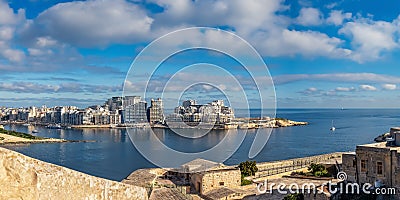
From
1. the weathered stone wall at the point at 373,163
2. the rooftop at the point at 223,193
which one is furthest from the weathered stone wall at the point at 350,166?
the rooftop at the point at 223,193

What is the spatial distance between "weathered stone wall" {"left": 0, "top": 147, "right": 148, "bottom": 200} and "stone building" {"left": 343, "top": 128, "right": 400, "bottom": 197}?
7.49 m

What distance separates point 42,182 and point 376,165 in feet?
26.7

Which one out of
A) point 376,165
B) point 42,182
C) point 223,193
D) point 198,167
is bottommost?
point 223,193

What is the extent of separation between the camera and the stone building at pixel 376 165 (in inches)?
327

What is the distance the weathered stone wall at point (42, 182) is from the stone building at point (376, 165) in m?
7.49

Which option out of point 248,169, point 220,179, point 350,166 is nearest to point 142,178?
point 220,179

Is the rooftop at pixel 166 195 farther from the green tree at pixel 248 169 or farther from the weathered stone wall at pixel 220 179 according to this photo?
the green tree at pixel 248 169

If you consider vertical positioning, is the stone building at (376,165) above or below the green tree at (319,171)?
above

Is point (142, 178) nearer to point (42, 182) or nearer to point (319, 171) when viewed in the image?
point (319, 171)

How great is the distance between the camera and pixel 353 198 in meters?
8.73

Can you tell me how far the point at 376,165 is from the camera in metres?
8.60

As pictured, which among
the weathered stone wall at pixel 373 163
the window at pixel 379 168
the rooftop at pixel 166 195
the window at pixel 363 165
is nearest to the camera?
the weathered stone wall at pixel 373 163

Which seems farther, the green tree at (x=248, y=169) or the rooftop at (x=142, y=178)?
the green tree at (x=248, y=169)

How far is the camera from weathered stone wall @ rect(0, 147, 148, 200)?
84.7 inches
